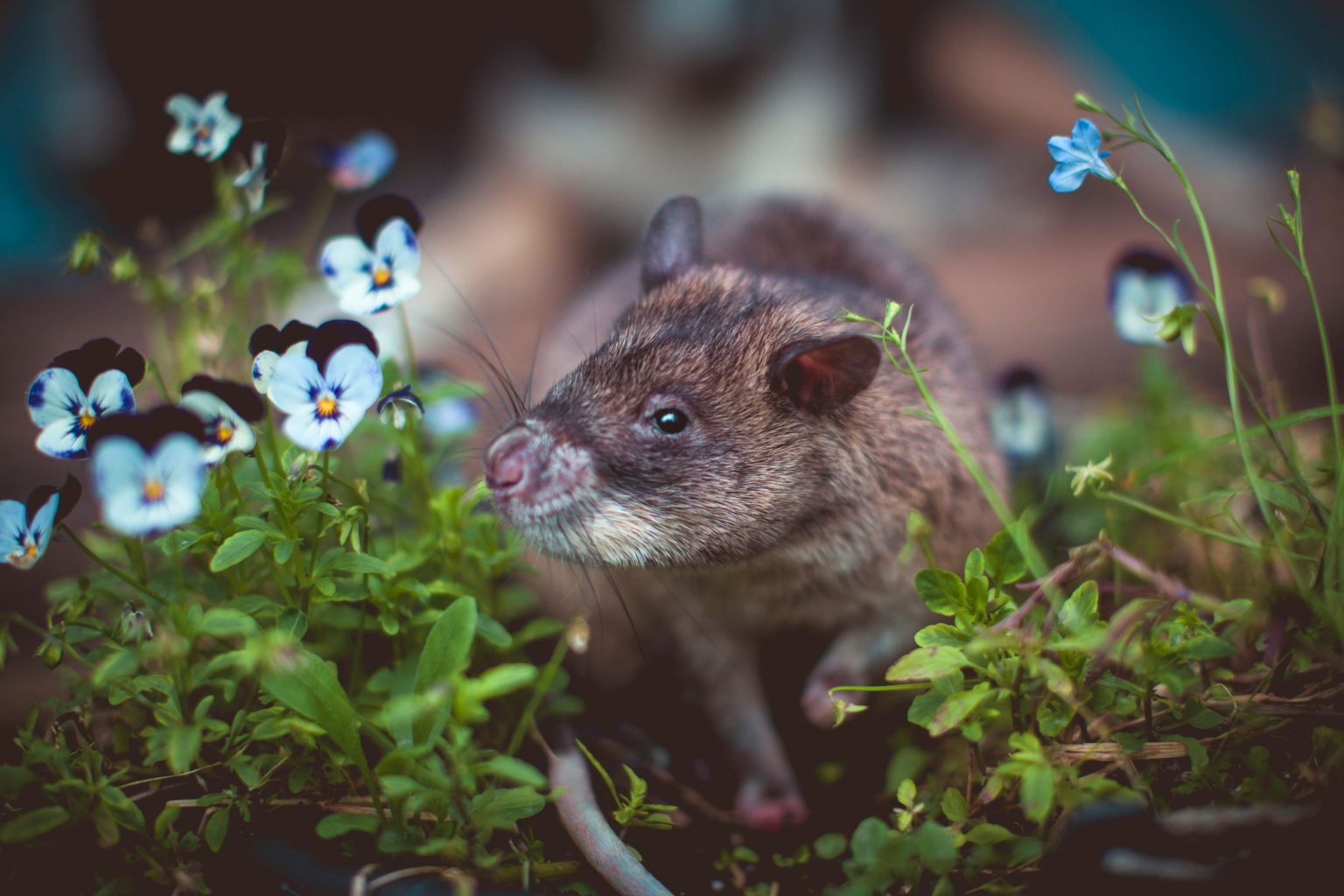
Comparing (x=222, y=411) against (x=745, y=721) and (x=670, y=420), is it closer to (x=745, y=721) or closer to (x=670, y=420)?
(x=670, y=420)

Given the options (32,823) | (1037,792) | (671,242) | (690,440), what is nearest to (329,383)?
(690,440)

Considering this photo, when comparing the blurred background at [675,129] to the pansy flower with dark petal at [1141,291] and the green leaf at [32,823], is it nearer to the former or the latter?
the pansy flower with dark petal at [1141,291]

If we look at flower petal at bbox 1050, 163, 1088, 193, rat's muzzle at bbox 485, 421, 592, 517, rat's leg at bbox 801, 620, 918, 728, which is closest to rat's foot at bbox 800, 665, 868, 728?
rat's leg at bbox 801, 620, 918, 728

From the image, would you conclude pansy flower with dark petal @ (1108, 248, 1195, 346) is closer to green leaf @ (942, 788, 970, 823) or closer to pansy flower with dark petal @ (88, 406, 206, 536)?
green leaf @ (942, 788, 970, 823)

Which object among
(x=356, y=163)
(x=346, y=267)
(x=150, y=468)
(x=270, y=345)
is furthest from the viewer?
(x=356, y=163)

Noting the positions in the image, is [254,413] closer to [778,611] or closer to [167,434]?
[167,434]

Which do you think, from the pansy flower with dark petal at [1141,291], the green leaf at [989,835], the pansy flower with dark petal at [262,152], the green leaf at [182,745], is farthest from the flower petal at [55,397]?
the pansy flower with dark petal at [1141,291]
